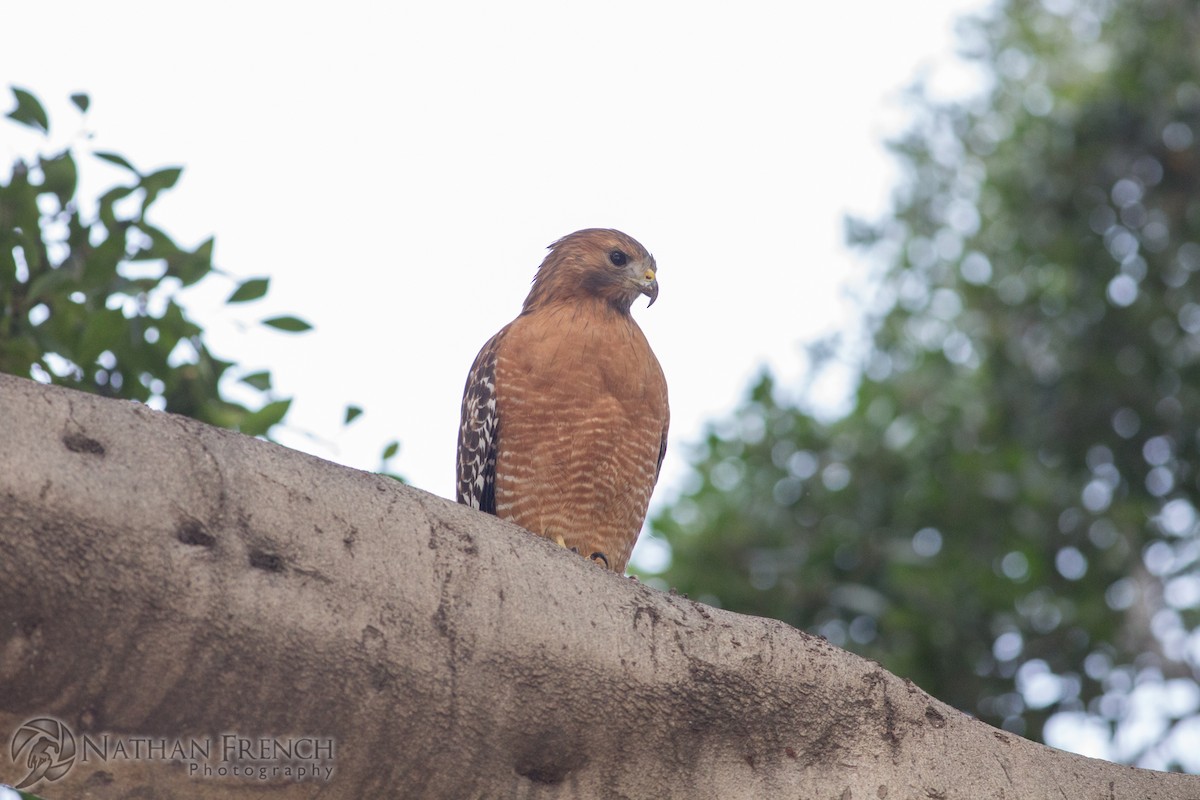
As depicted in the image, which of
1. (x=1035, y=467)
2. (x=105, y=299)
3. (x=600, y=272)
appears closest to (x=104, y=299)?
(x=105, y=299)

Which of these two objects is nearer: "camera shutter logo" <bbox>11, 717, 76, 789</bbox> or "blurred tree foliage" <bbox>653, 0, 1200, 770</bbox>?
"camera shutter logo" <bbox>11, 717, 76, 789</bbox>

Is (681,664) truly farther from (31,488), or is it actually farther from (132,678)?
(31,488)

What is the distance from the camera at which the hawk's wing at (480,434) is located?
5.54 metres

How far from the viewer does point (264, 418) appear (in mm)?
4770

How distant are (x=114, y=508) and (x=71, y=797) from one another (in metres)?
0.70

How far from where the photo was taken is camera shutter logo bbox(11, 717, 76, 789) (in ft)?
7.76

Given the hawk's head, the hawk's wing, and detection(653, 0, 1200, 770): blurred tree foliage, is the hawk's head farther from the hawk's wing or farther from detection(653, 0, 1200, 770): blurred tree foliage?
detection(653, 0, 1200, 770): blurred tree foliage

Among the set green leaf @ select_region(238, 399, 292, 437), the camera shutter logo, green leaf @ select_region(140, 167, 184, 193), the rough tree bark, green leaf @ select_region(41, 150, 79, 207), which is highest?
green leaf @ select_region(140, 167, 184, 193)

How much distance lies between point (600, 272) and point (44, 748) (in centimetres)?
399

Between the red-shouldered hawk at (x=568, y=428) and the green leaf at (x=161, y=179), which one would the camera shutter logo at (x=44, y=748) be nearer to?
the green leaf at (x=161, y=179)

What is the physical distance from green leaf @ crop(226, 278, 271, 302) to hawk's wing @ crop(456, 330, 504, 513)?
1.08 metres

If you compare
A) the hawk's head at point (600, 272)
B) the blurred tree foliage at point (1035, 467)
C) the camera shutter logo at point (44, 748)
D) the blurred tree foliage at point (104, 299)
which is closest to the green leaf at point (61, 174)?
the blurred tree foliage at point (104, 299)

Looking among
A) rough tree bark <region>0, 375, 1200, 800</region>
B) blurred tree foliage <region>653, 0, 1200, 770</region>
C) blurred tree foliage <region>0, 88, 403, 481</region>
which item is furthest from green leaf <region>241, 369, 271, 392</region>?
blurred tree foliage <region>653, 0, 1200, 770</region>

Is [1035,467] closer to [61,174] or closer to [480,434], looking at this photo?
[480,434]
